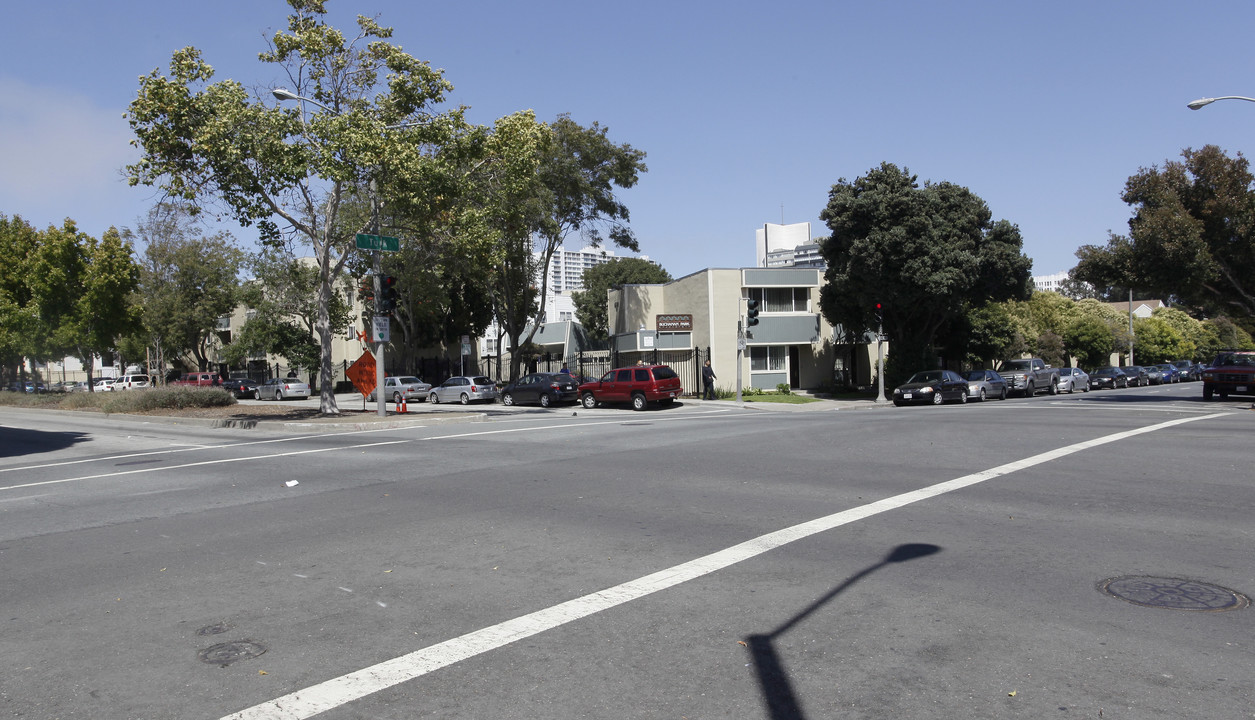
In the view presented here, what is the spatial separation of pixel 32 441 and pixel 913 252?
31.4m

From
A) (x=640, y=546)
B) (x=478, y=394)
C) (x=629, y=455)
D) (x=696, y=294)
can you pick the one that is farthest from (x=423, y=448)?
(x=696, y=294)

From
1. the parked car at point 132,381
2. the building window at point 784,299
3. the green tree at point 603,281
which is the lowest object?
the parked car at point 132,381

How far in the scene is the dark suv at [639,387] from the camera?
102ft

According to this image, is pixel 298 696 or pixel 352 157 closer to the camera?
pixel 298 696

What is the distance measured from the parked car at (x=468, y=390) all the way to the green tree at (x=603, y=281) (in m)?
37.7

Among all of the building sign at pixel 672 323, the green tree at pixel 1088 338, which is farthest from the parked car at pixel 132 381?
the green tree at pixel 1088 338

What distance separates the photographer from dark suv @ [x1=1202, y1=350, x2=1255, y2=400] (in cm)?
2934

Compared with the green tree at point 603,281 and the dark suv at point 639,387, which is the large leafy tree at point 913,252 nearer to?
the dark suv at point 639,387

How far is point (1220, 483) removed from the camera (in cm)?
984

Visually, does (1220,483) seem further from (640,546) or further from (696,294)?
(696,294)

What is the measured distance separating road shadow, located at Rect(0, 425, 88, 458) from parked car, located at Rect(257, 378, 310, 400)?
73.0 ft

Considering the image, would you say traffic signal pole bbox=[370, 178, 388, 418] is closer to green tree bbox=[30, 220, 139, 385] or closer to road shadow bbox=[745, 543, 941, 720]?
road shadow bbox=[745, 543, 941, 720]

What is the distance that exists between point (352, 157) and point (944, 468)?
18003 millimetres

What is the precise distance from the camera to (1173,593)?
5.64 m
